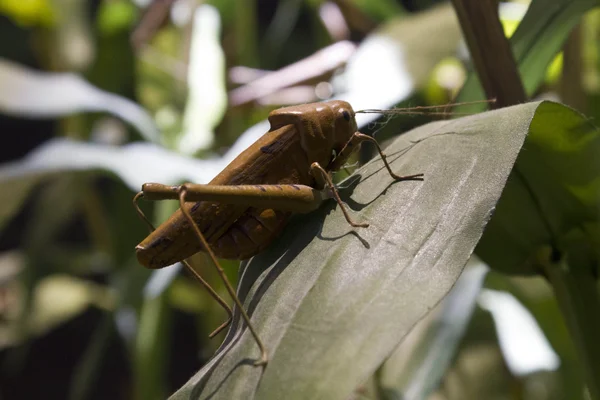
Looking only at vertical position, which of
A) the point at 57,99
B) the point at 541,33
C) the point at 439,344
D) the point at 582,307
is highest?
the point at 57,99

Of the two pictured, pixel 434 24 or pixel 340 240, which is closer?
pixel 340 240

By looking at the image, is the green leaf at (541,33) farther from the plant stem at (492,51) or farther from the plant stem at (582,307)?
the plant stem at (582,307)

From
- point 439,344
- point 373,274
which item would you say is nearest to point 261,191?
point 373,274

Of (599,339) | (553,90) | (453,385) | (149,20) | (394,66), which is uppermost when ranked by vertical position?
(149,20)

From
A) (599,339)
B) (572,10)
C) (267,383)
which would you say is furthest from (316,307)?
(572,10)

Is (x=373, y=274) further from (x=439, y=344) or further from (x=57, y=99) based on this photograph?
(x=57, y=99)

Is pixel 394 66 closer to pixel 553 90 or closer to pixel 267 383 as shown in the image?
pixel 553 90
